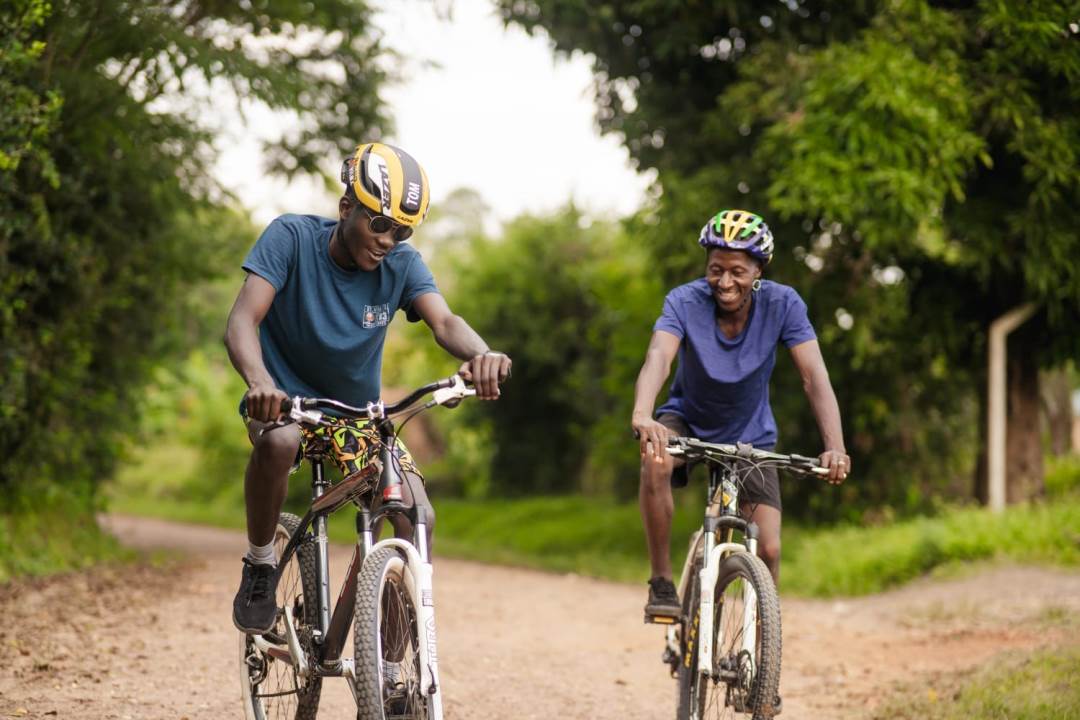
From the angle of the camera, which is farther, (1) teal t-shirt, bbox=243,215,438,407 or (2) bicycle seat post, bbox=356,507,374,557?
(1) teal t-shirt, bbox=243,215,438,407

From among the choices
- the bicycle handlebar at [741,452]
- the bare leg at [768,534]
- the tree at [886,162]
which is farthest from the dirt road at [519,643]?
the tree at [886,162]

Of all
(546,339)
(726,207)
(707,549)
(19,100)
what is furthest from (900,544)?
(546,339)

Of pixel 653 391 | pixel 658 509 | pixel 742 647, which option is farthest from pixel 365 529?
pixel 658 509

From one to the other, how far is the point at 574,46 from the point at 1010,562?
7253 mm

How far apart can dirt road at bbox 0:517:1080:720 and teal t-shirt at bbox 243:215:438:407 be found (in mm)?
1933

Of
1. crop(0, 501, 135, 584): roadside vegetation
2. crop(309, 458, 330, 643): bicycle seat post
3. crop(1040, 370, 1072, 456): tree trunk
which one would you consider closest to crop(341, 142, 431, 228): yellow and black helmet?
crop(309, 458, 330, 643): bicycle seat post

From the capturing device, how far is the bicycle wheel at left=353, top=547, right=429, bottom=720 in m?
3.87

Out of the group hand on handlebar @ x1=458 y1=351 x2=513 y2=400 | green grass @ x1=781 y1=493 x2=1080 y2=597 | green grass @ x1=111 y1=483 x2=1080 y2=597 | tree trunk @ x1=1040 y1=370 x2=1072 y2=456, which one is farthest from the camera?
tree trunk @ x1=1040 y1=370 x2=1072 y2=456

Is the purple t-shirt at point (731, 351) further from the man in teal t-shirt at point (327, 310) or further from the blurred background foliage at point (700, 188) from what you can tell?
the blurred background foliage at point (700, 188)

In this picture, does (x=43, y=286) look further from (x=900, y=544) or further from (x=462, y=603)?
(x=900, y=544)

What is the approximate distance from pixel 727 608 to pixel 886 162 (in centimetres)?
703

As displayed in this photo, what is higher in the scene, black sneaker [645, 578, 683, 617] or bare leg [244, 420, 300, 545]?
bare leg [244, 420, 300, 545]

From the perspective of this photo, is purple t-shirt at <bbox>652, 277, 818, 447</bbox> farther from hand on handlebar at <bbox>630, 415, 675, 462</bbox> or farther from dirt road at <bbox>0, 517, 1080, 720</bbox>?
dirt road at <bbox>0, 517, 1080, 720</bbox>

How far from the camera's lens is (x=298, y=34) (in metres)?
12.8
